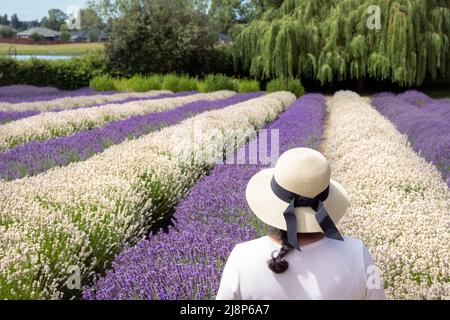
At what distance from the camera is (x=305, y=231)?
1849 mm

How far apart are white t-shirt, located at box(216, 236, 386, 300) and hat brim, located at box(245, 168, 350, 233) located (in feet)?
0.28

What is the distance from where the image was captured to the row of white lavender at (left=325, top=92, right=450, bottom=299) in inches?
118

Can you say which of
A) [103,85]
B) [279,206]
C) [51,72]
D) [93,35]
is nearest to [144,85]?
[103,85]

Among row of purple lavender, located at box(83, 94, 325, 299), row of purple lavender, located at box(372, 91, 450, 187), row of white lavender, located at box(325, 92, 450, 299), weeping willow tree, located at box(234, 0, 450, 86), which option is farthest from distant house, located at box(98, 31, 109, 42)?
row of purple lavender, located at box(83, 94, 325, 299)

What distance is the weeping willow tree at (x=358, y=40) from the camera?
23359 millimetres

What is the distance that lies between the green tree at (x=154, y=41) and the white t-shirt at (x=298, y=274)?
27.5 meters

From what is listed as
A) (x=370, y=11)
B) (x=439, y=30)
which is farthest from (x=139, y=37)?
(x=439, y=30)

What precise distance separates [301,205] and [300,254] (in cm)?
16

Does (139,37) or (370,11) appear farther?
(139,37)

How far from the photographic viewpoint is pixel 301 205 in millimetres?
1906

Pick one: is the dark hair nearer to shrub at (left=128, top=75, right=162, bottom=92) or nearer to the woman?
the woman

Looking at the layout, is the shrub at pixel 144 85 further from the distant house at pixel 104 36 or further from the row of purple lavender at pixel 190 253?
the row of purple lavender at pixel 190 253
